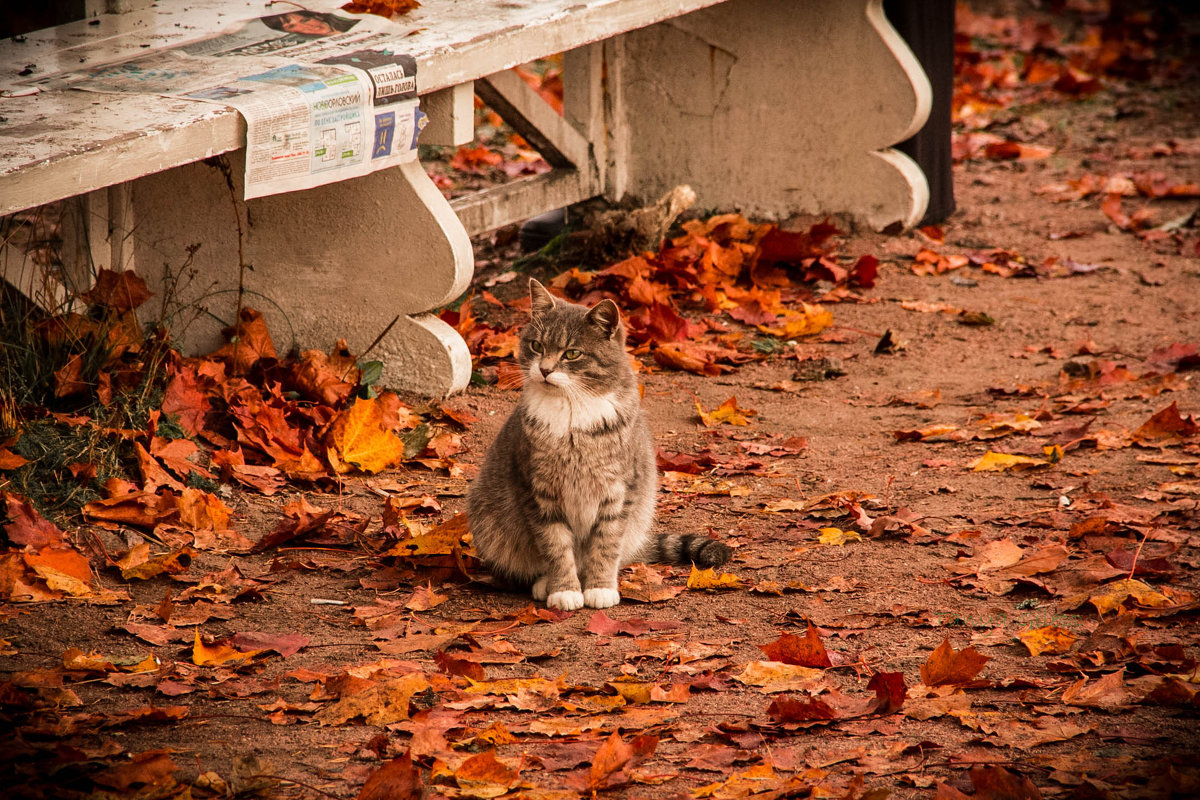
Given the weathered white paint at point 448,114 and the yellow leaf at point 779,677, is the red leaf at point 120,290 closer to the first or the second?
the weathered white paint at point 448,114

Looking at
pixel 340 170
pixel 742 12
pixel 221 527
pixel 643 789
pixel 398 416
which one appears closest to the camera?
pixel 643 789

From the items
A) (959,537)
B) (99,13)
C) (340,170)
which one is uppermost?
(99,13)

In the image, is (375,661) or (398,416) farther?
(398,416)

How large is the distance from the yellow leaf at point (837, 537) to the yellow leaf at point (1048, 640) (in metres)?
0.75

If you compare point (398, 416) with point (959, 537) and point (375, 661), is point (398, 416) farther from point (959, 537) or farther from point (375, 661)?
point (959, 537)

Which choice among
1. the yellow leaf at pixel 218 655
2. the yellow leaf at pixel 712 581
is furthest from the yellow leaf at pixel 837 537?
the yellow leaf at pixel 218 655

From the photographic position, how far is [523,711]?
2623mm

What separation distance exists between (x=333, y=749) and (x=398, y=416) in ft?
6.66

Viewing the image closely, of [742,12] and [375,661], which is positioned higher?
[742,12]

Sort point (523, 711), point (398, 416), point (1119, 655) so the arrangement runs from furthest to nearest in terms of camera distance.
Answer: point (398, 416)
point (1119, 655)
point (523, 711)

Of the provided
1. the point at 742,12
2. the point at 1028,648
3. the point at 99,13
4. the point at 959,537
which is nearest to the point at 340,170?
the point at 99,13

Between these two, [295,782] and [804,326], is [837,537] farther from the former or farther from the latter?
[804,326]

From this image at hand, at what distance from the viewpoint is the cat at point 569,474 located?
3.33 meters

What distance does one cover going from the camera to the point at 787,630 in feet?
10.0
